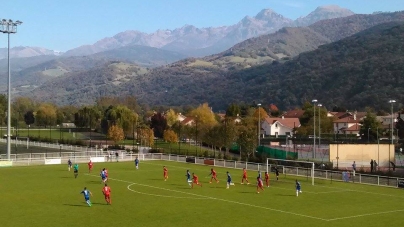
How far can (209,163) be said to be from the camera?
67438 millimetres

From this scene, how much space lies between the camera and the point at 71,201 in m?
36.5

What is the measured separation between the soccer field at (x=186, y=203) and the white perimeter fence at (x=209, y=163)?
2.19 meters

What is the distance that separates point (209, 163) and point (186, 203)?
31.1 metres

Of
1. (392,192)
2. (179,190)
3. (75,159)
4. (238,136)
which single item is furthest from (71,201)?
(238,136)

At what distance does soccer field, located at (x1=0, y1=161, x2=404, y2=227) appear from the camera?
3016cm

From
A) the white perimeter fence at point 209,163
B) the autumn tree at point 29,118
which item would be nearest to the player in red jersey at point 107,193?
the white perimeter fence at point 209,163

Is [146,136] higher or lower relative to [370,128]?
lower

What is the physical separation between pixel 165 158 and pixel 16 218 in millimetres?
44510

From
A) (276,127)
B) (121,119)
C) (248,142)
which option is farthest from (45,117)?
(248,142)

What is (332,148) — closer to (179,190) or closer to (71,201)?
(179,190)

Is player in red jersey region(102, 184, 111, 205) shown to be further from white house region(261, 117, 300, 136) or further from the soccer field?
white house region(261, 117, 300, 136)

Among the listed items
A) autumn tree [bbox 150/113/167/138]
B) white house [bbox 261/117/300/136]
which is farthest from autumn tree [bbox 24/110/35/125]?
white house [bbox 261/117/300/136]

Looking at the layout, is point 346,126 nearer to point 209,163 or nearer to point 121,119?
point 121,119

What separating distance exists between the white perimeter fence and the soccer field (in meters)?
2.19
